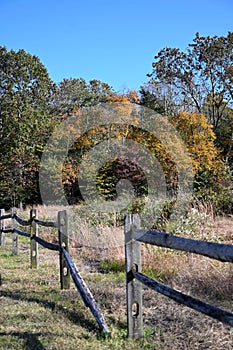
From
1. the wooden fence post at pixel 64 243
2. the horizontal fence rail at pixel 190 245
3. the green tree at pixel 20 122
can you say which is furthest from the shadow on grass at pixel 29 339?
the green tree at pixel 20 122

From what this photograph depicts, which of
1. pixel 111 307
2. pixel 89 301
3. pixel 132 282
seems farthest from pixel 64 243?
pixel 132 282

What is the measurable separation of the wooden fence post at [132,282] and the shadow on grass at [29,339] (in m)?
0.83

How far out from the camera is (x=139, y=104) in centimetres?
2917

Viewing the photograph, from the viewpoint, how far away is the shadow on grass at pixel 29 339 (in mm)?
3348

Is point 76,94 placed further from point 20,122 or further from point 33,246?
point 33,246

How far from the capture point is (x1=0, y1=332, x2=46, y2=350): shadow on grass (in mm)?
3348

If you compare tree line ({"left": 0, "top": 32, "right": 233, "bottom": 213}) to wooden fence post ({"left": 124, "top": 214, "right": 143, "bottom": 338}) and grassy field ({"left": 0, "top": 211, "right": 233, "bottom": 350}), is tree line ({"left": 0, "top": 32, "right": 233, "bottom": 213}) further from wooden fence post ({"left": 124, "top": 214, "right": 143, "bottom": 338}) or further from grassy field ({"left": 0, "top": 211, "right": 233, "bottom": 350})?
wooden fence post ({"left": 124, "top": 214, "right": 143, "bottom": 338})

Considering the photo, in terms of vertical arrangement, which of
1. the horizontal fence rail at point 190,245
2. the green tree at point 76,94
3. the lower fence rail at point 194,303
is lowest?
the lower fence rail at point 194,303

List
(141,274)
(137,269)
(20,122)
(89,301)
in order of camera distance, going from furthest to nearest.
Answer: (20,122) → (89,301) → (137,269) → (141,274)

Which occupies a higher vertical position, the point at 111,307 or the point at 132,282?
the point at 132,282

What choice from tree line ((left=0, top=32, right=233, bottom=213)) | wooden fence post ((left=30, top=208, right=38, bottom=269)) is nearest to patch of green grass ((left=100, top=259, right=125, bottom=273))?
wooden fence post ((left=30, top=208, right=38, bottom=269))

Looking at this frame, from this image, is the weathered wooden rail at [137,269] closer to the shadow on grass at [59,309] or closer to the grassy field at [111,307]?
the grassy field at [111,307]

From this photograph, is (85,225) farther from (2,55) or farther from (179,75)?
(179,75)

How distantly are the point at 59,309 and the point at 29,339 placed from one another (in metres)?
0.87
